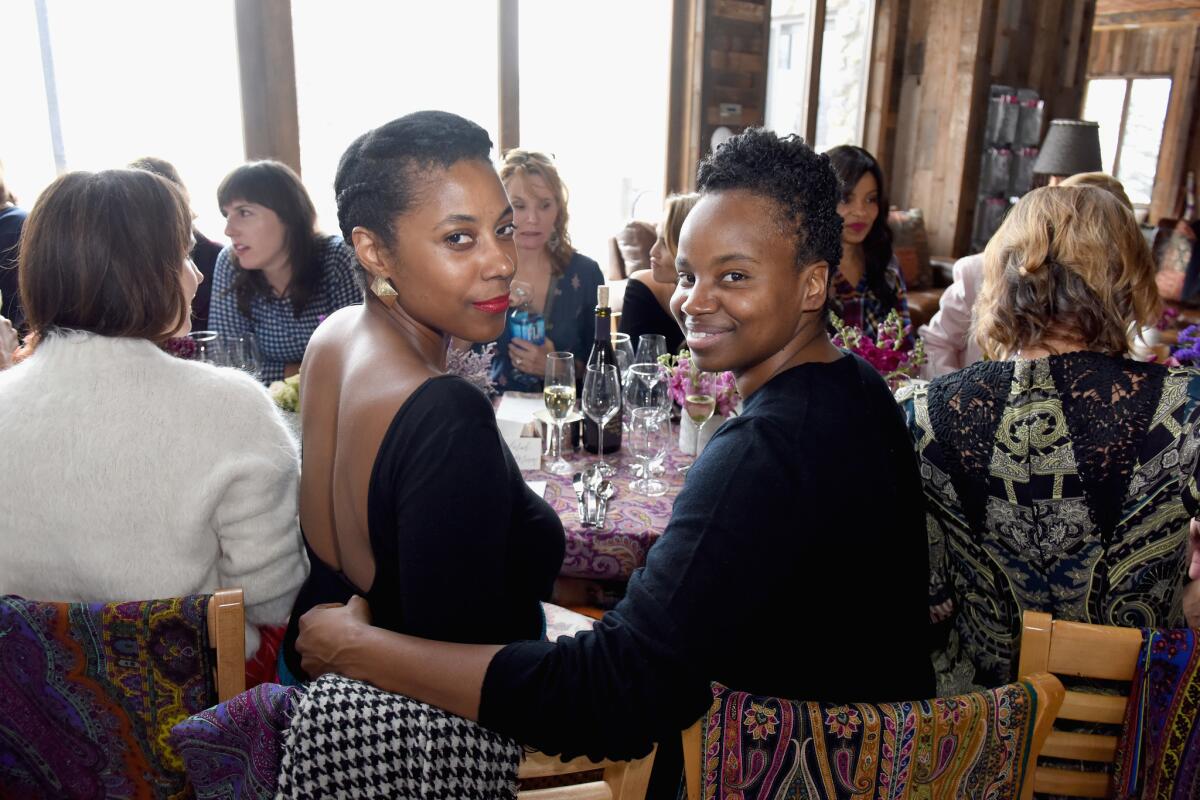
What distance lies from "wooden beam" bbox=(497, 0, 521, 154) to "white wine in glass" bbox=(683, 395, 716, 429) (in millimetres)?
3473

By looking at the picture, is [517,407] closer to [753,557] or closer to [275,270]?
[275,270]

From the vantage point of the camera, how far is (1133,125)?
11.1m

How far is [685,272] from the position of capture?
3.73 ft

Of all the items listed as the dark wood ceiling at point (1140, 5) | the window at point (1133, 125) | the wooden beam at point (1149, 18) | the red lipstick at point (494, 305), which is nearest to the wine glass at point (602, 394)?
the red lipstick at point (494, 305)

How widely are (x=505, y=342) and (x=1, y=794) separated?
5.99 feet

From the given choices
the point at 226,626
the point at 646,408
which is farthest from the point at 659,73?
the point at 226,626

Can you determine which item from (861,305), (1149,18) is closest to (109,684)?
(861,305)

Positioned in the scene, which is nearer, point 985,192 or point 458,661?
point 458,661

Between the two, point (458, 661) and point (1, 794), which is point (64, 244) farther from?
point (458, 661)

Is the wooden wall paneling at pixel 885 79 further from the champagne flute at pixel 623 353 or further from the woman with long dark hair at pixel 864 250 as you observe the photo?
the champagne flute at pixel 623 353

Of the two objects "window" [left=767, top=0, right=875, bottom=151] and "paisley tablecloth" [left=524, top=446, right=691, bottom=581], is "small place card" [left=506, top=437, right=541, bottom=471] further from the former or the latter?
"window" [left=767, top=0, right=875, bottom=151]

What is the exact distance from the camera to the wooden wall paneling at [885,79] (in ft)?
22.1

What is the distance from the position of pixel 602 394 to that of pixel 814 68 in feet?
17.7

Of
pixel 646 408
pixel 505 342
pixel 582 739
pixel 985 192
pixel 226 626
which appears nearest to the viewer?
pixel 582 739
